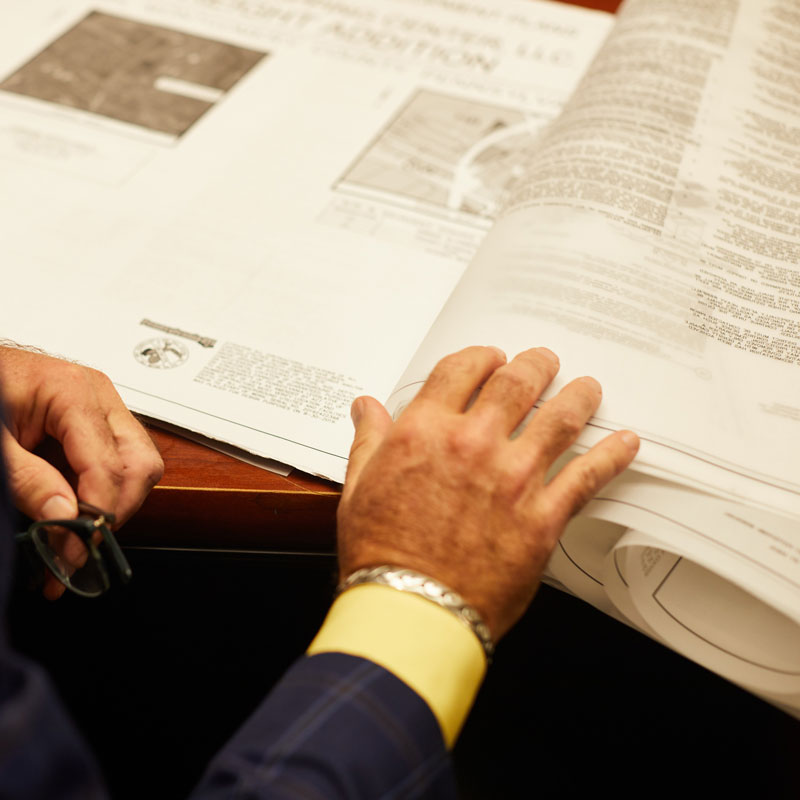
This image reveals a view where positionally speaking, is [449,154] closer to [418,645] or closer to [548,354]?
[548,354]

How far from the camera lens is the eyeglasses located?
38 cm

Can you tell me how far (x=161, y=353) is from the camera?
0.51m

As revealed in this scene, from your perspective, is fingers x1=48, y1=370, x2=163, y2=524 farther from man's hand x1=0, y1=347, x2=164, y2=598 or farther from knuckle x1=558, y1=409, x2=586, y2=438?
knuckle x1=558, y1=409, x2=586, y2=438

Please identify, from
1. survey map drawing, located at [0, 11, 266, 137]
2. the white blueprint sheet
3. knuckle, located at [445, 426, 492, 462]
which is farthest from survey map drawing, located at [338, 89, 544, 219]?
knuckle, located at [445, 426, 492, 462]

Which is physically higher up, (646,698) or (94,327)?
(94,327)

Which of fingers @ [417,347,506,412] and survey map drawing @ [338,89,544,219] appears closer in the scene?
fingers @ [417,347,506,412]

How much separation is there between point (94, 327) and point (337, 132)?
12.2 inches

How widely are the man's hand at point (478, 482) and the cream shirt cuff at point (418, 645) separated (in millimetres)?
17

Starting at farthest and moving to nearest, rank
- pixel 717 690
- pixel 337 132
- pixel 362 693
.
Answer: pixel 717 690
pixel 337 132
pixel 362 693

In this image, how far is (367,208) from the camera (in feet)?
2.04

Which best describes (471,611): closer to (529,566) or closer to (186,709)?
(529,566)

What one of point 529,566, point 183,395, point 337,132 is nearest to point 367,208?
point 337,132

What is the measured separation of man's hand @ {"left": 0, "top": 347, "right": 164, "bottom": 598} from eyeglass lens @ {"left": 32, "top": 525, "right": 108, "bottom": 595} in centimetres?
1

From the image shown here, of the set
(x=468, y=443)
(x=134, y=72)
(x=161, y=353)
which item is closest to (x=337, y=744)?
(x=468, y=443)
